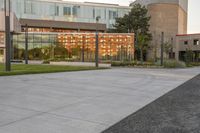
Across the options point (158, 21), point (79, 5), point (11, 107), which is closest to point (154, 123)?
point (11, 107)

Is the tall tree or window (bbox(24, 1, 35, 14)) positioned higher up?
window (bbox(24, 1, 35, 14))

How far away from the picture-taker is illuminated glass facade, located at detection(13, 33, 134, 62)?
49.9 metres

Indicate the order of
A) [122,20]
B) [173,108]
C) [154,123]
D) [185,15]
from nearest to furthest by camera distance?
1. [154,123]
2. [173,108]
3. [122,20]
4. [185,15]

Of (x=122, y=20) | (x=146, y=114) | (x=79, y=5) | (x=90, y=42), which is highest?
(x=79, y=5)

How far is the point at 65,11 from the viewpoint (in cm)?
6500

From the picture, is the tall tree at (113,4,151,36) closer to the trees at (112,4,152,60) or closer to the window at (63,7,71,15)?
the trees at (112,4,152,60)

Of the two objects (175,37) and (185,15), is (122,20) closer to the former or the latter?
(175,37)

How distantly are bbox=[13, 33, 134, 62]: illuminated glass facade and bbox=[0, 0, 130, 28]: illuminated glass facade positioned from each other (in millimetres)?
9747

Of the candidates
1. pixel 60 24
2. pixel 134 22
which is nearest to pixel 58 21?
pixel 60 24

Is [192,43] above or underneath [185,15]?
underneath

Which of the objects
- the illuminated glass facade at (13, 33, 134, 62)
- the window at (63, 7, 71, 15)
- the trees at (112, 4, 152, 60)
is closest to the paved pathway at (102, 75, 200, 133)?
the illuminated glass facade at (13, 33, 134, 62)

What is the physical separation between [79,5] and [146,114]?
200ft

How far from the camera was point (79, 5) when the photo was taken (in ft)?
215

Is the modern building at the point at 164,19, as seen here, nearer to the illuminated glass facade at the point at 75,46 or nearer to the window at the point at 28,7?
the illuminated glass facade at the point at 75,46
